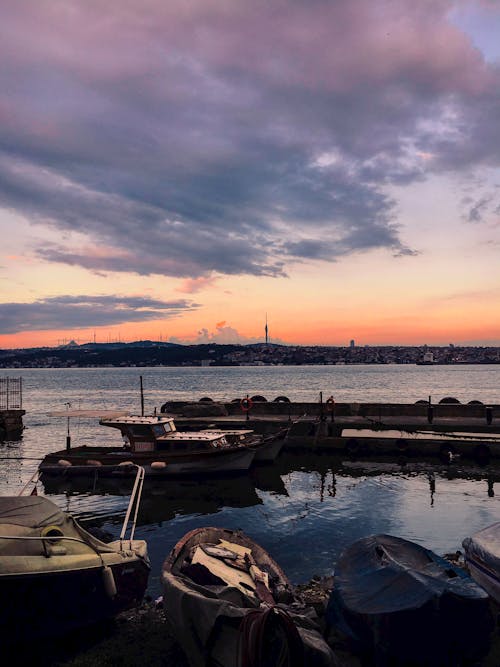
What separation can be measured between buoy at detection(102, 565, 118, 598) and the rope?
13.5ft

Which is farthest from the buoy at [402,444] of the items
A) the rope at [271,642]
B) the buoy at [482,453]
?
the rope at [271,642]

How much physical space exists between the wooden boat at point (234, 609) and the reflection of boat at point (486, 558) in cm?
469

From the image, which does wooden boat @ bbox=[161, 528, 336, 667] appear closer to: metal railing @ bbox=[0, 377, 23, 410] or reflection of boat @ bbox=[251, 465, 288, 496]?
reflection of boat @ bbox=[251, 465, 288, 496]

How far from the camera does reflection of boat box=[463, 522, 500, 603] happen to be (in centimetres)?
1250

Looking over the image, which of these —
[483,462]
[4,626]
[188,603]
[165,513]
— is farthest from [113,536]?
[483,462]

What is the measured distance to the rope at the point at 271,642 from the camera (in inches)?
324

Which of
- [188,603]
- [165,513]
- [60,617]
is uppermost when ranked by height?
[188,603]

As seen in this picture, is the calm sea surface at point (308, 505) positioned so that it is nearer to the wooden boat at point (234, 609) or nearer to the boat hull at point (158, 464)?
the boat hull at point (158, 464)

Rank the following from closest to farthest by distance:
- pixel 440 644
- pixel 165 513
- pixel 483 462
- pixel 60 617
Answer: pixel 440 644, pixel 60 617, pixel 165 513, pixel 483 462

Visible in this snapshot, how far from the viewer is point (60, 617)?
11078mm

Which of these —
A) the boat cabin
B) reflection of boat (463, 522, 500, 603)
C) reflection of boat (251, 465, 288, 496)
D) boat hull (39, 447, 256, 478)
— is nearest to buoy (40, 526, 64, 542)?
reflection of boat (463, 522, 500, 603)

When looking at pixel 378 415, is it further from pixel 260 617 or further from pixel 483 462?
pixel 260 617

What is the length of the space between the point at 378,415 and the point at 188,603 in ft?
125

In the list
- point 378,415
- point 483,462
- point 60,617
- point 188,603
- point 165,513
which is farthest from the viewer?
point 378,415
